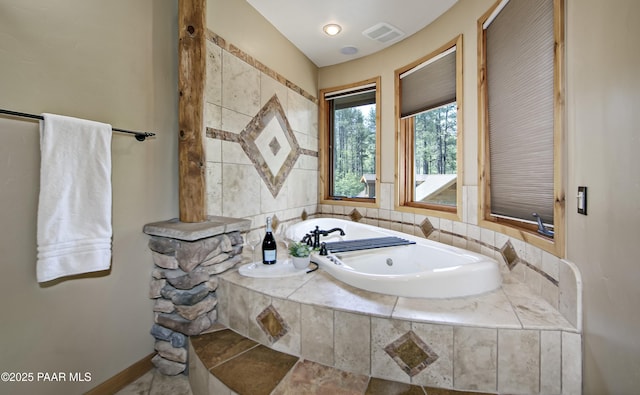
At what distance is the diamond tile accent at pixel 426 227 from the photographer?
268 cm

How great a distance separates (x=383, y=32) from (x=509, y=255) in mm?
2388

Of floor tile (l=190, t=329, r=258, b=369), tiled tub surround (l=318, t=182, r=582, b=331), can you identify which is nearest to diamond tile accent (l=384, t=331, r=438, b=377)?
tiled tub surround (l=318, t=182, r=582, b=331)

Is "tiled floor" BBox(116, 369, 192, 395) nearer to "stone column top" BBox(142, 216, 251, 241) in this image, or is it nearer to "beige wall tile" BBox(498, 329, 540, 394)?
"stone column top" BBox(142, 216, 251, 241)

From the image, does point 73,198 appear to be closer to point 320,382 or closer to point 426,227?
point 320,382

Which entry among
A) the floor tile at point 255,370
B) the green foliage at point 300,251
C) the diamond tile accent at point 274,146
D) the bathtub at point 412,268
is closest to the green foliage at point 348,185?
the bathtub at point 412,268

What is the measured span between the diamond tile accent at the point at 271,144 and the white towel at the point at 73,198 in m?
1.14

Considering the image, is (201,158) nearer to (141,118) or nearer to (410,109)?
(141,118)

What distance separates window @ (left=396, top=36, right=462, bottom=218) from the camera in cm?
246

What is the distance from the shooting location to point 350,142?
3594 mm

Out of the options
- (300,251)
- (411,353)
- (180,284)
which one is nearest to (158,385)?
(180,284)

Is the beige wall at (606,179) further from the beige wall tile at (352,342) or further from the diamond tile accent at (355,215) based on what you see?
the diamond tile accent at (355,215)

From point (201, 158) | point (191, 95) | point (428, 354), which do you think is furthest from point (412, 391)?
point (191, 95)

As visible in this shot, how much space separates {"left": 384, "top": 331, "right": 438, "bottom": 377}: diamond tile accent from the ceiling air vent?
8.98 ft

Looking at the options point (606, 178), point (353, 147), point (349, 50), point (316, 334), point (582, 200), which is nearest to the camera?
point (606, 178)
